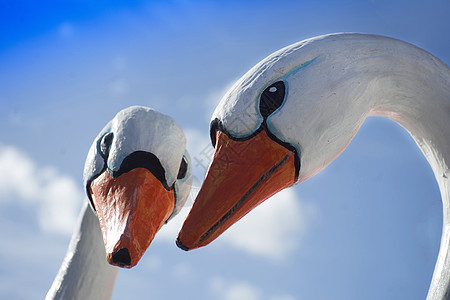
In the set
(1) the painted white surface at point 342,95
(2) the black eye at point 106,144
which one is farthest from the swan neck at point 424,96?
(2) the black eye at point 106,144

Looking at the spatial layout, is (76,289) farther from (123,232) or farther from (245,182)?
(245,182)

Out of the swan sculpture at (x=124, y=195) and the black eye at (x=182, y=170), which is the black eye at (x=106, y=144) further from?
the black eye at (x=182, y=170)

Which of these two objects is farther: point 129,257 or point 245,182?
point 129,257

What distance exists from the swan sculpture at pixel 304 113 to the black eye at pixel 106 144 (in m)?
0.67

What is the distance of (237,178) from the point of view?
1326 mm

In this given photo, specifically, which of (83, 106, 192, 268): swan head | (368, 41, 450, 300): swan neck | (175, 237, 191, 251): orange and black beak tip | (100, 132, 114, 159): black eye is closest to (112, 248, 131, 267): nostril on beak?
(83, 106, 192, 268): swan head

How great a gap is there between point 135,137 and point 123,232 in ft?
1.35

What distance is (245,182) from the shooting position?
4.35ft

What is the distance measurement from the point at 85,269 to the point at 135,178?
0.56 metres

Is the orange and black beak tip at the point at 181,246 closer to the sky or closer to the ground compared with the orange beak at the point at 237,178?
closer to the ground

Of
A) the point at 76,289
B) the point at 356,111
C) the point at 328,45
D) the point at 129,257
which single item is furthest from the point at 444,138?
the point at 76,289

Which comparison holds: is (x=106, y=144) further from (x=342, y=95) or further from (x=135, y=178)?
(x=342, y=95)

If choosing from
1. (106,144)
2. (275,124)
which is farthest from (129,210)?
(275,124)

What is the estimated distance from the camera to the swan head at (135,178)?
165cm
